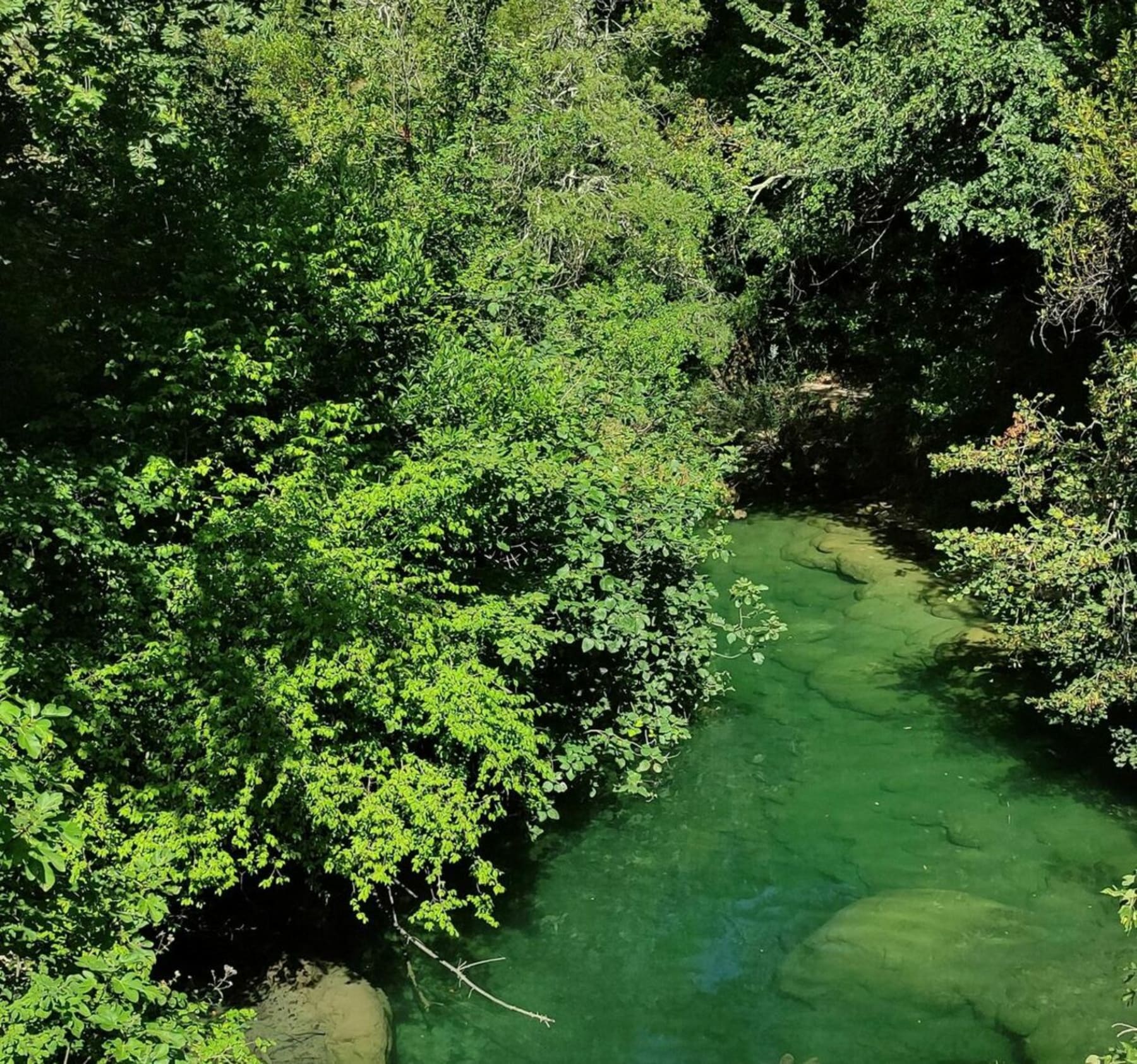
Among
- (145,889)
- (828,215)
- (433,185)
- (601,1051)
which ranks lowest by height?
(601,1051)

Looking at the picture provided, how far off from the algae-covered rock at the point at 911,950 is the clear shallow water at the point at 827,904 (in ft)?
0.04

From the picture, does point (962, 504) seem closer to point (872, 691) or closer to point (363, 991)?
point (872, 691)

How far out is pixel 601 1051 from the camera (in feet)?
20.7

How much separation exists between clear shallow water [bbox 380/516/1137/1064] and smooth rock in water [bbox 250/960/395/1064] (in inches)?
15.7

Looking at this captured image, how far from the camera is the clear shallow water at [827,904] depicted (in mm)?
6309

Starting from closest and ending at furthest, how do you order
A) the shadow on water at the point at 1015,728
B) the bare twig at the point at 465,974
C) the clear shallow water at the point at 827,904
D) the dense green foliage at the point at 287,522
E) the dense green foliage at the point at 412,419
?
the dense green foliage at the point at 287,522 → the dense green foliage at the point at 412,419 → the clear shallow water at the point at 827,904 → the bare twig at the point at 465,974 → the shadow on water at the point at 1015,728

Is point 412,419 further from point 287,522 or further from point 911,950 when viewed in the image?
point 911,950

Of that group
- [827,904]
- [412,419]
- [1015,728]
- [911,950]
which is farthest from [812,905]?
[412,419]

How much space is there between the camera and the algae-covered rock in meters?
6.53

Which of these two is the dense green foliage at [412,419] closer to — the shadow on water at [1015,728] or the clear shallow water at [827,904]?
the shadow on water at [1015,728]

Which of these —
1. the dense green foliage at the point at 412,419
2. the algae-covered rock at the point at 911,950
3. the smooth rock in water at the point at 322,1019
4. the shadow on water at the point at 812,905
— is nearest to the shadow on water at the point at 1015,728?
the shadow on water at the point at 812,905

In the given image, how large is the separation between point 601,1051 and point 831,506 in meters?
9.74

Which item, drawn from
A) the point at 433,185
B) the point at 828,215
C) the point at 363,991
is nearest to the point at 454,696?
the point at 363,991

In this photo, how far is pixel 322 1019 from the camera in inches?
238
